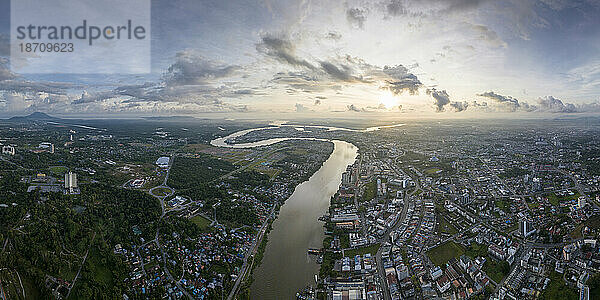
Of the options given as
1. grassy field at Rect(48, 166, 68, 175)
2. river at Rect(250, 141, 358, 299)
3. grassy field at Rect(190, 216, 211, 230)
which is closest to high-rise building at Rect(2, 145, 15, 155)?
grassy field at Rect(48, 166, 68, 175)

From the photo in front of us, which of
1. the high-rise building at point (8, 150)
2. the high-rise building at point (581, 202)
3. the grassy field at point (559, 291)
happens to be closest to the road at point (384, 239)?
the grassy field at point (559, 291)

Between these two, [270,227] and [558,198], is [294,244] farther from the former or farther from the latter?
[558,198]

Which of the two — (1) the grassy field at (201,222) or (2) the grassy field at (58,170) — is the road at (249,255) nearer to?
(1) the grassy field at (201,222)

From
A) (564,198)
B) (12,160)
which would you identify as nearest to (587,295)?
(564,198)

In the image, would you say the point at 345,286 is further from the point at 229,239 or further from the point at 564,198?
the point at 564,198

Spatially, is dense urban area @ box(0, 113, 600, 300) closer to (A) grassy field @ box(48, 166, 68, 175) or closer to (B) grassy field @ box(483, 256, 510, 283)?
(B) grassy field @ box(483, 256, 510, 283)

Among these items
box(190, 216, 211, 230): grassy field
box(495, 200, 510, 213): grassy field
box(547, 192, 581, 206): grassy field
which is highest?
box(547, 192, 581, 206): grassy field

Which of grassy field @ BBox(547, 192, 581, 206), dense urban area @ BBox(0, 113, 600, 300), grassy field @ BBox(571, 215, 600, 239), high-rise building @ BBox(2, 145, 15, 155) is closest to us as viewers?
dense urban area @ BBox(0, 113, 600, 300)
